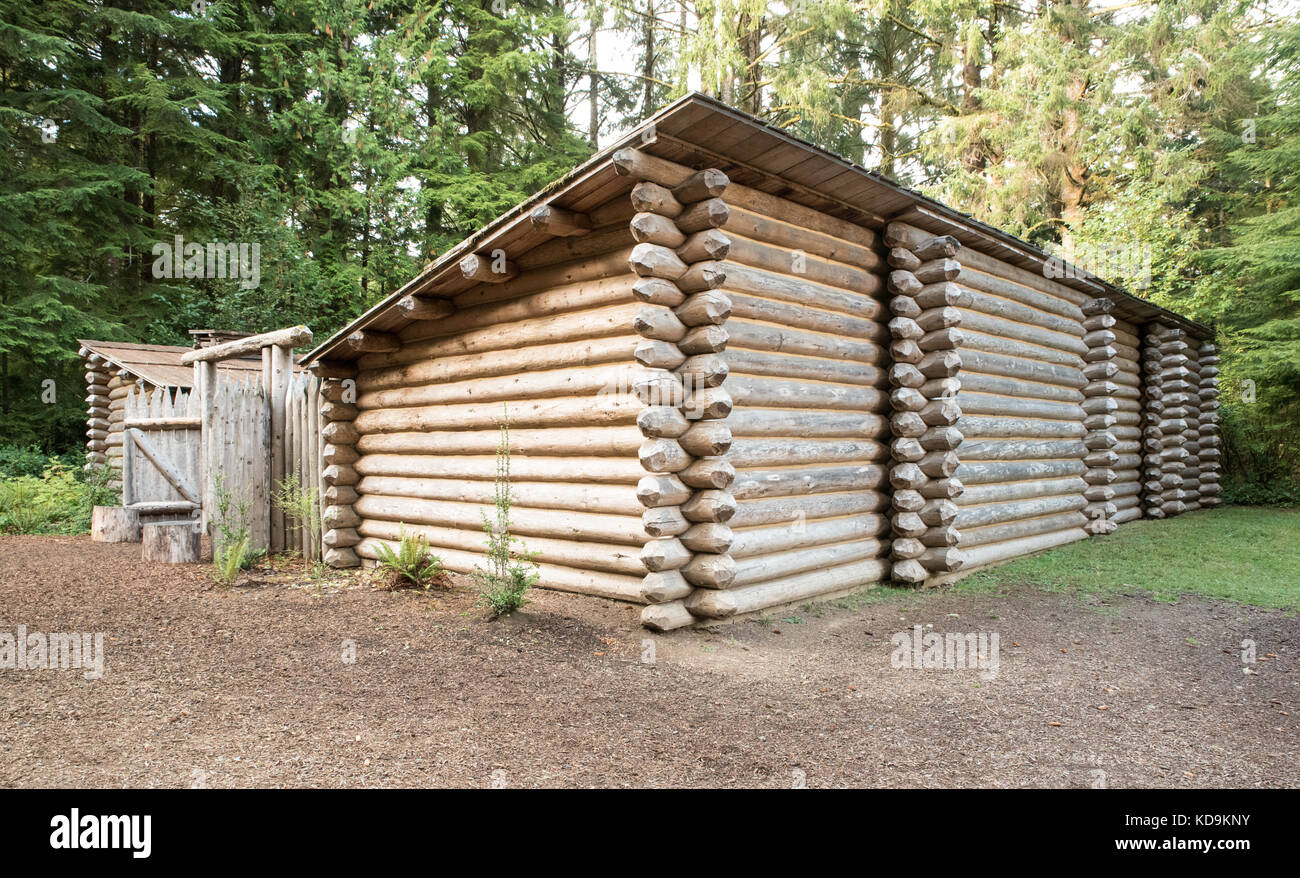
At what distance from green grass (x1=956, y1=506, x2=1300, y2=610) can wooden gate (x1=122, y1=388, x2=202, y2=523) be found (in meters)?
11.8

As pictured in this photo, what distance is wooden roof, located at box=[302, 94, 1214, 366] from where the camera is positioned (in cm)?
577

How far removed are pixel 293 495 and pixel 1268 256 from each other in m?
18.3

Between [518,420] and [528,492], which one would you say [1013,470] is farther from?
[518,420]

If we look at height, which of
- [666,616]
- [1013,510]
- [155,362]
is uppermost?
[155,362]

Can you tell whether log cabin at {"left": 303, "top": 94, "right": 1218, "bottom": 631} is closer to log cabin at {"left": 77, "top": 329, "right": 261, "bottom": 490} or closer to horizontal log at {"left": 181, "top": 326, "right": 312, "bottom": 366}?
horizontal log at {"left": 181, "top": 326, "right": 312, "bottom": 366}

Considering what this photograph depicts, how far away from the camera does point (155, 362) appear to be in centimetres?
1493

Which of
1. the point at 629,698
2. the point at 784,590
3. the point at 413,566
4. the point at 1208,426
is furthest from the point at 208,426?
the point at 1208,426

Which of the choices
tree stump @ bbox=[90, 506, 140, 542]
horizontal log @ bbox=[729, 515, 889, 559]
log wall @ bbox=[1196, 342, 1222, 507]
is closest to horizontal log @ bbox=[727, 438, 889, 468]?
horizontal log @ bbox=[729, 515, 889, 559]

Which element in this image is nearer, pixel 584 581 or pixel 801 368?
pixel 584 581

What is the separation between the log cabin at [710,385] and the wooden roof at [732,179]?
0.03m

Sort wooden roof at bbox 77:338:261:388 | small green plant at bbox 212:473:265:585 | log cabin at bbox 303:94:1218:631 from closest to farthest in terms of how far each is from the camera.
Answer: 1. log cabin at bbox 303:94:1218:631
2. small green plant at bbox 212:473:265:585
3. wooden roof at bbox 77:338:261:388

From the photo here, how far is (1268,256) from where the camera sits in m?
14.1

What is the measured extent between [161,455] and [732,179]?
34.5 ft

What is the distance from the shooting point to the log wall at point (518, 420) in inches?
266
